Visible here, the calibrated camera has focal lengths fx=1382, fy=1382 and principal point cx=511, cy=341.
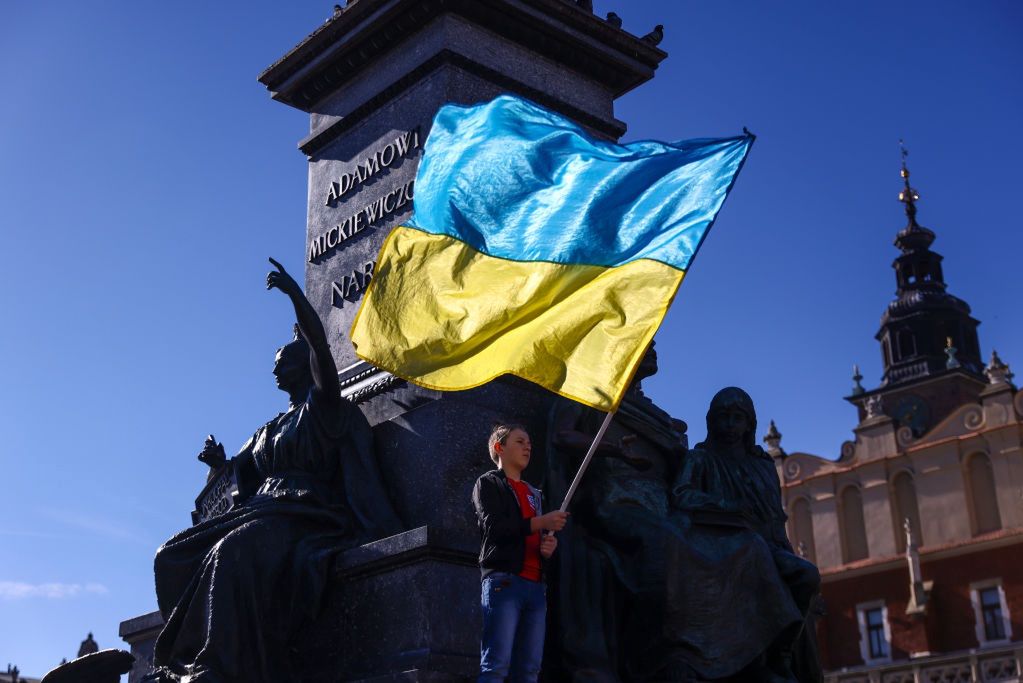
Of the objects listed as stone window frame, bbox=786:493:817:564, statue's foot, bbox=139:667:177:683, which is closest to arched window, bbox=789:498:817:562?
stone window frame, bbox=786:493:817:564

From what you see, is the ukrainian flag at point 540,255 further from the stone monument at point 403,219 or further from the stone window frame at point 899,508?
the stone window frame at point 899,508

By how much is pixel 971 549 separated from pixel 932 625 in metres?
2.57

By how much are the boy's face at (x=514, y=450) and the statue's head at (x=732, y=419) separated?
1.97 meters

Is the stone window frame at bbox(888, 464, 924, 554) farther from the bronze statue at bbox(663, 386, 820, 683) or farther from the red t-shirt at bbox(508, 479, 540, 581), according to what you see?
the red t-shirt at bbox(508, 479, 540, 581)

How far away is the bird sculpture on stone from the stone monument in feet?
0.04

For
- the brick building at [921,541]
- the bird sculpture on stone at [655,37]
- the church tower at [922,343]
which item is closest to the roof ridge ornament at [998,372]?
the brick building at [921,541]

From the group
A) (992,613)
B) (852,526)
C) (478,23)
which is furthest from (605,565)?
(852,526)

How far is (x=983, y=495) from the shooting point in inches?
1673

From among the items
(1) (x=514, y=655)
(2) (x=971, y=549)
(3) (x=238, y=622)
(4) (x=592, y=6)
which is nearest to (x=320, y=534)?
(3) (x=238, y=622)

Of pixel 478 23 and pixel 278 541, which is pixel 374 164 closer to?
pixel 478 23

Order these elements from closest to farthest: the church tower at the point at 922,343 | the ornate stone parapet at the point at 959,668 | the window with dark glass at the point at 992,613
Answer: the ornate stone parapet at the point at 959,668
the window with dark glass at the point at 992,613
the church tower at the point at 922,343

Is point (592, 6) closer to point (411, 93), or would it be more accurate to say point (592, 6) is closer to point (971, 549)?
point (411, 93)

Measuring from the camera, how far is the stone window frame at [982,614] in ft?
130

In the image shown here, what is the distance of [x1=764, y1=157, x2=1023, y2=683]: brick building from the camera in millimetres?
40312
